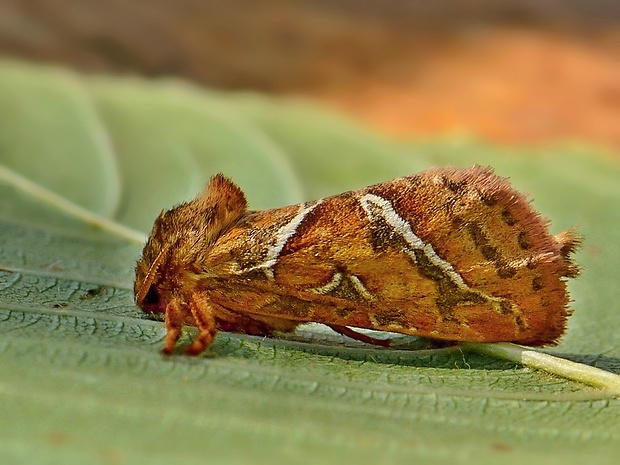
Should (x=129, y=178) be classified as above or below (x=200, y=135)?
below

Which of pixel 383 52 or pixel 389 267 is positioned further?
pixel 383 52

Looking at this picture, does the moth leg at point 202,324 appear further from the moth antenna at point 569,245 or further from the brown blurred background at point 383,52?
the brown blurred background at point 383,52

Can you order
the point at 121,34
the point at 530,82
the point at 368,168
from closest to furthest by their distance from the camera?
the point at 368,168
the point at 530,82
the point at 121,34

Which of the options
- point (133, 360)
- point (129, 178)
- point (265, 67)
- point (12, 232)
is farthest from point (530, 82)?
point (133, 360)

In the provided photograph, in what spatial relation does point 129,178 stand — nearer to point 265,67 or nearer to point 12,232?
point 12,232

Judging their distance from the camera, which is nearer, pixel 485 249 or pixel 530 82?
pixel 485 249

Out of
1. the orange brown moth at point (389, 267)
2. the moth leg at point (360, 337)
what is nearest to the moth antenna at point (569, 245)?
the orange brown moth at point (389, 267)

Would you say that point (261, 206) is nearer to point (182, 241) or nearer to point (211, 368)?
point (182, 241)

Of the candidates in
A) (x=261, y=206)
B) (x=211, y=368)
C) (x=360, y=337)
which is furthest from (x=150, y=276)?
(x=261, y=206)
